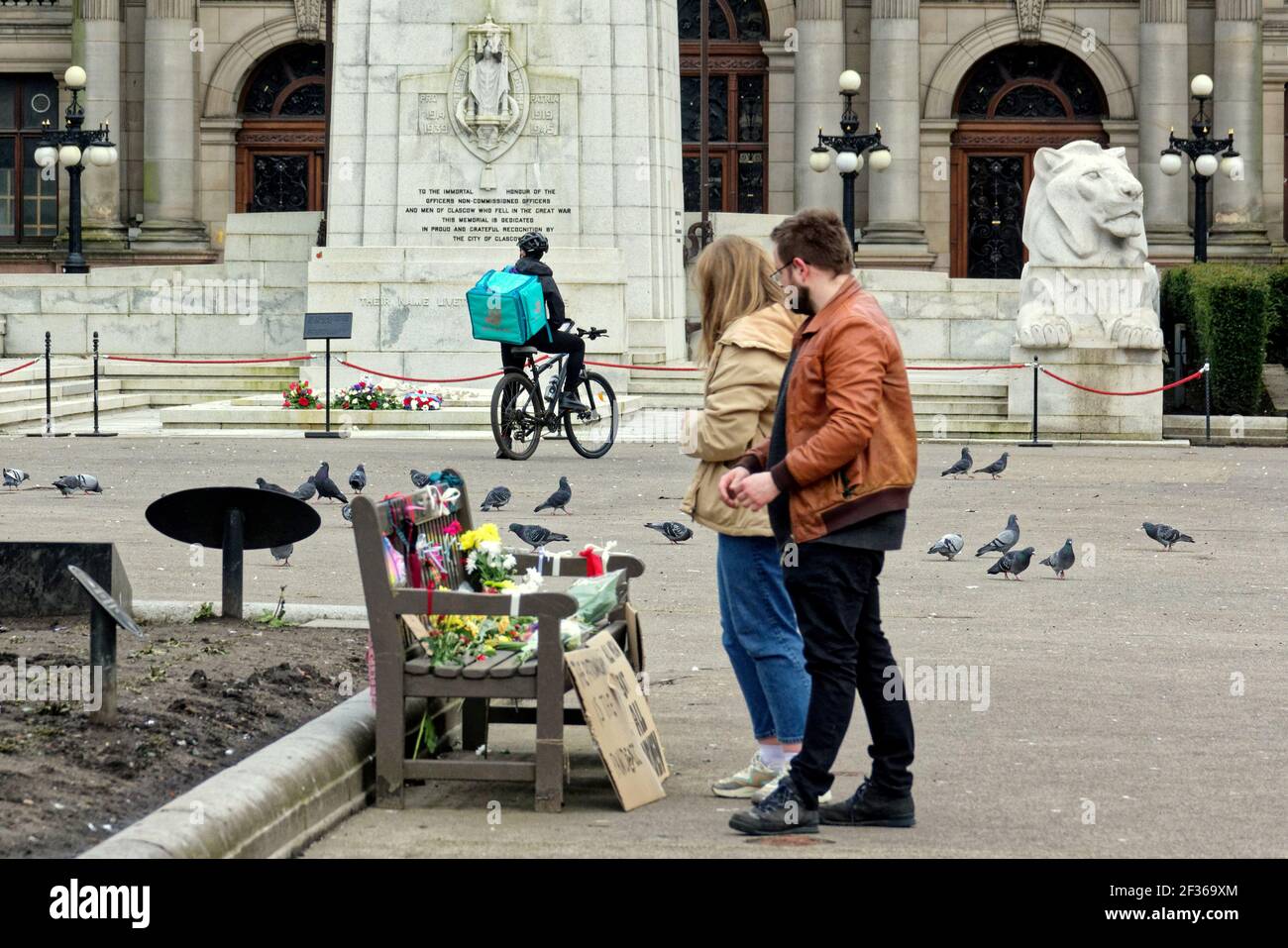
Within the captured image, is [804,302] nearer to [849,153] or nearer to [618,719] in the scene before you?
[618,719]

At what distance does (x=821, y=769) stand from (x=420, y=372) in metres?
20.2

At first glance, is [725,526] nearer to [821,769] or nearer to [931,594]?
Answer: [821,769]

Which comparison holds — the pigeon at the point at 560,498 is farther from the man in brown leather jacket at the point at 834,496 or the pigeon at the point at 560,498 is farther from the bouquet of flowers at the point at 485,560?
the man in brown leather jacket at the point at 834,496

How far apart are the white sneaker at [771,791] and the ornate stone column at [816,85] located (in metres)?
38.3

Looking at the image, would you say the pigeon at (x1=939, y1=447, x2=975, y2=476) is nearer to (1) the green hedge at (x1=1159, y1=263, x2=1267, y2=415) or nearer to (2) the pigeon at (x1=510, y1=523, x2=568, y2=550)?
(2) the pigeon at (x1=510, y1=523, x2=568, y2=550)

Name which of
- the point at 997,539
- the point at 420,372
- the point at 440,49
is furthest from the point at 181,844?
the point at 440,49

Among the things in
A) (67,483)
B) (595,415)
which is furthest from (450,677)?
(595,415)

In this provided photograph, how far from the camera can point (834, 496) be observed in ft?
20.1

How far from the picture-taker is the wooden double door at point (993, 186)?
152 ft

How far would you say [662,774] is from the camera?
273 inches

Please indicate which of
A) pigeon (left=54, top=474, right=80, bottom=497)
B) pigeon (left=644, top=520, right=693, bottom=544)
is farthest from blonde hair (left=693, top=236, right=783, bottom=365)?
pigeon (left=54, top=474, right=80, bottom=497)

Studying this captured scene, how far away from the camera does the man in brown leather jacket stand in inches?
240

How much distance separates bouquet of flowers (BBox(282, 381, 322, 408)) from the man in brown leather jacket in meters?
18.2

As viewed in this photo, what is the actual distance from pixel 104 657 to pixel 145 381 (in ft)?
74.5
